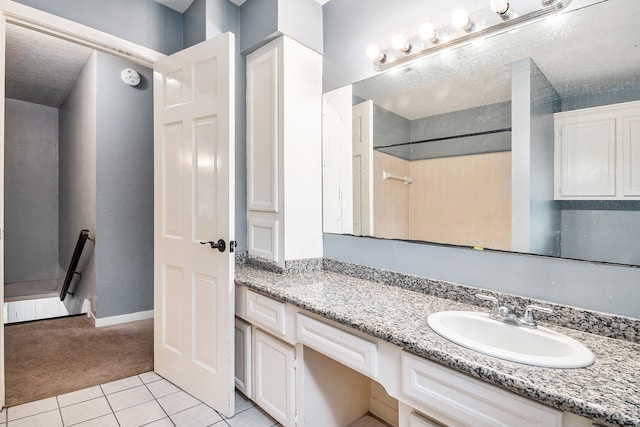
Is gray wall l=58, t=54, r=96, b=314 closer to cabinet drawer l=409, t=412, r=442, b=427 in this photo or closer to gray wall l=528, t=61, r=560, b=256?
cabinet drawer l=409, t=412, r=442, b=427

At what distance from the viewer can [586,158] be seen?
115 cm

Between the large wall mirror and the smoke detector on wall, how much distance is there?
239 centimetres

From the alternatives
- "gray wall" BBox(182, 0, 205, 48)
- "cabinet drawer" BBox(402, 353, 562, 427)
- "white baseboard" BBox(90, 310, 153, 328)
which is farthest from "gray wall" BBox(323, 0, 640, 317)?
"white baseboard" BBox(90, 310, 153, 328)

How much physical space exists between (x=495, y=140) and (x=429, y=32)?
1.94 ft

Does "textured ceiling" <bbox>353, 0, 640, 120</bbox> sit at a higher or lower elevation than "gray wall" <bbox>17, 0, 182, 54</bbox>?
lower

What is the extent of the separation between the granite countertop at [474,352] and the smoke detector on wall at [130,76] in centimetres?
271

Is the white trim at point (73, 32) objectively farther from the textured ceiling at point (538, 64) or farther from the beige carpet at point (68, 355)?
the beige carpet at point (68, 355)

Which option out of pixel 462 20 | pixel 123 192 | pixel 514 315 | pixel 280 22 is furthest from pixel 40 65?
pixel 514 315

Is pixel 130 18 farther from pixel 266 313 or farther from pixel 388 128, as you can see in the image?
pixel 266 313

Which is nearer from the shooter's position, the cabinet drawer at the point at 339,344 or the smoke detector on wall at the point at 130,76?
the cabinet drawer at the point at 339,344

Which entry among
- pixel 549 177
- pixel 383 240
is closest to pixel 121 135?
pixel 383 240

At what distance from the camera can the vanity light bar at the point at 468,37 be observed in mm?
1232

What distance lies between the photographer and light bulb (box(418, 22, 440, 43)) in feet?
4.91

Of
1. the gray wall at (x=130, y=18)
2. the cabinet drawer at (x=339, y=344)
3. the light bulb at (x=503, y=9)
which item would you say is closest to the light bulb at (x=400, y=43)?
the light bulb at (x=503, y=9)
